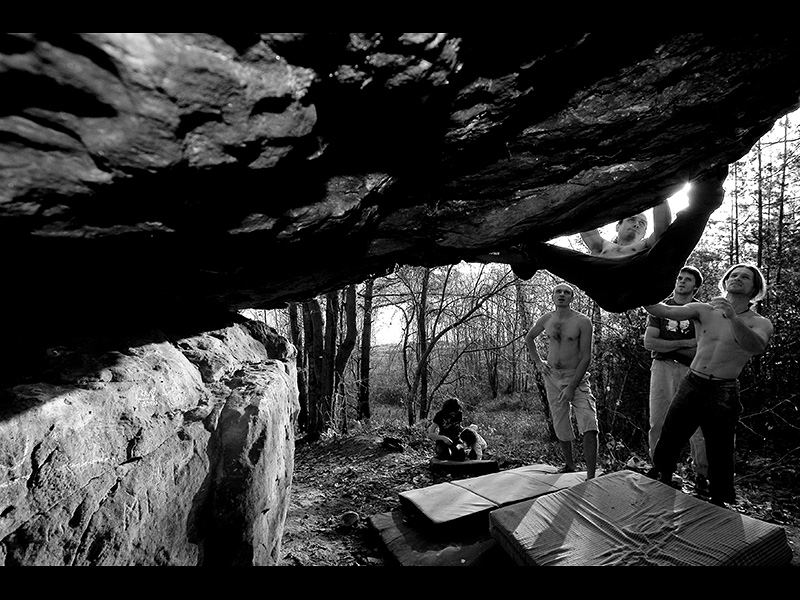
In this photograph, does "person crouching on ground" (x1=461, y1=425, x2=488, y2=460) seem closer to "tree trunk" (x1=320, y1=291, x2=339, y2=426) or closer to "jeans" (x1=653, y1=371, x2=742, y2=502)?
"jeans" (x1=653, y1=371, x2=742, y2=502)

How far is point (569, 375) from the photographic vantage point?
4777mm

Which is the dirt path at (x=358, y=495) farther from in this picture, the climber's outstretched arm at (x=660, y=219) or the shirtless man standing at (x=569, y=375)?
the climber's outstretched arm at (x=660, y=219)

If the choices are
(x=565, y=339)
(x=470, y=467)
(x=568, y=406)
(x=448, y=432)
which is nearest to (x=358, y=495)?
(x=470, y=467)

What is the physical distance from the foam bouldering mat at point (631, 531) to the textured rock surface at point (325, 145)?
2.38 meters

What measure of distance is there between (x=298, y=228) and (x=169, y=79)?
0.91 metres

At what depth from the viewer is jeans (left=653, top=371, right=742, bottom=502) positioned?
3.67 m

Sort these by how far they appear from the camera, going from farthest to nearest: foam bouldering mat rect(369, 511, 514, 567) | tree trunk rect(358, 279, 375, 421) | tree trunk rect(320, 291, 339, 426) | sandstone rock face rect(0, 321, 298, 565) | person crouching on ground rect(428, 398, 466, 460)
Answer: tree trunk rect(358, 279, 375, 421)
tree trunk rect(320, 291, 339, 426)
person crouching on ground rect(428, 398, 466, 460)
foam bouldering mat rect(369, 511, 514, 567)
sandstone rock face rect(0, 321, 298, 565)

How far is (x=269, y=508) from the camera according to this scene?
254 centimetres

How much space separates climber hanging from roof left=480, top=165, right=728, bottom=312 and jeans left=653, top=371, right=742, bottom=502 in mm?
1253

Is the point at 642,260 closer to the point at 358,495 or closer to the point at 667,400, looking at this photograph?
the point at 667,400

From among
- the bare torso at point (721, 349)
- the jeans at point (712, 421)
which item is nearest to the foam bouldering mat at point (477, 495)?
the jeans at point (712, 421)

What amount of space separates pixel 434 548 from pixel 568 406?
2278 mm

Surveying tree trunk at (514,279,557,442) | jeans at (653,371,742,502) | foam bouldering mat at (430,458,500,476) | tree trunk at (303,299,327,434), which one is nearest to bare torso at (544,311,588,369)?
jeans at (653,371,742,502)

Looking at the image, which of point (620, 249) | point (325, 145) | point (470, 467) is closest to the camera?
point (325, 145)
